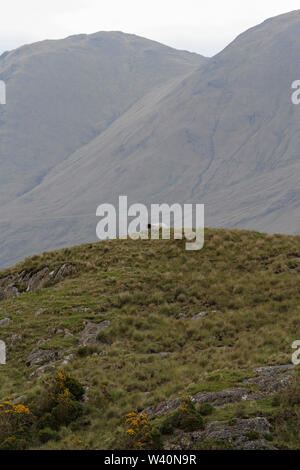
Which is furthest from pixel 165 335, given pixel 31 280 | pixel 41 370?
pixel 31 280

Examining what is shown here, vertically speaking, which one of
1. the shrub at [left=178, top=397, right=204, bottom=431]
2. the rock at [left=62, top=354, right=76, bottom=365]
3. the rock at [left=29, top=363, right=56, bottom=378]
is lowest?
the shrub at [left=178, top=397, right=204, bottom=431]

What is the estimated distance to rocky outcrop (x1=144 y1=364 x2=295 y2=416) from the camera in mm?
16406

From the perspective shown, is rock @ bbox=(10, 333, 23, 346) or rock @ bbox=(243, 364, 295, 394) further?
rock @ bbox=(10, 333, 23, 346)

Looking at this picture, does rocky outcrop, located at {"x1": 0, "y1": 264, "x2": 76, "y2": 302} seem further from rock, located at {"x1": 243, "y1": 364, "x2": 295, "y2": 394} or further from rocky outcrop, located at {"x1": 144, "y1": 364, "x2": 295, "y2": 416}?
rock, located at {"x1": 243, "y1": 364, "x2": 295, "y2": 394}

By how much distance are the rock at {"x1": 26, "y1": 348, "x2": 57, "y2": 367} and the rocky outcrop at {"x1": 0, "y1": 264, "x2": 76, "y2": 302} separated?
11459 millimetres

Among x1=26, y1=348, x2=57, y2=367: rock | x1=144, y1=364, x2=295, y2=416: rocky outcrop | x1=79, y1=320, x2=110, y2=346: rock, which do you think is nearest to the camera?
x1=144, y1=364, x2=295, y2=416: rocky outcrop

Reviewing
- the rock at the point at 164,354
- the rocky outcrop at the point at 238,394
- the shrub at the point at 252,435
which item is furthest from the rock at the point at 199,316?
the shrub at the point at 252,435

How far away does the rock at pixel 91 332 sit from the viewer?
24.4 meters

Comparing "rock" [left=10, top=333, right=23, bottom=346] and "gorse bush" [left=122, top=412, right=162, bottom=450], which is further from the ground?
"rock" [left=10, top=333, right=23, bottom=346]

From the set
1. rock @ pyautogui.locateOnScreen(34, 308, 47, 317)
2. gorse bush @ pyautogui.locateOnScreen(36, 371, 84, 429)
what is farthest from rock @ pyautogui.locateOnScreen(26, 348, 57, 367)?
rock @ pyautogui.locateOnScreen(34, 308, 47, 317)

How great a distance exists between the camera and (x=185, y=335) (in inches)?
973

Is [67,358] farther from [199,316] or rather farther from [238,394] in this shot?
[238,394]

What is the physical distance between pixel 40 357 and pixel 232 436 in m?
11.8

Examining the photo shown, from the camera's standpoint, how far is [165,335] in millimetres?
24891
